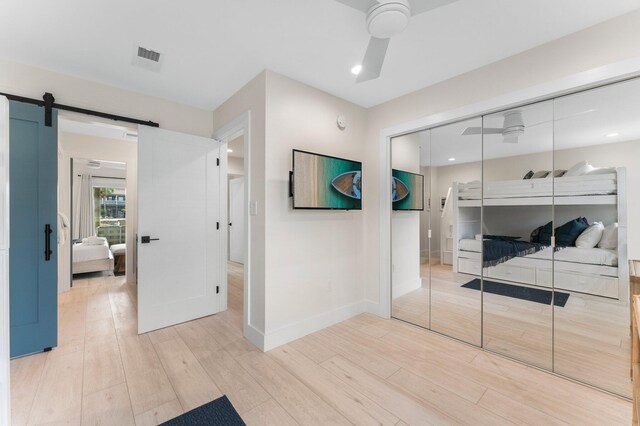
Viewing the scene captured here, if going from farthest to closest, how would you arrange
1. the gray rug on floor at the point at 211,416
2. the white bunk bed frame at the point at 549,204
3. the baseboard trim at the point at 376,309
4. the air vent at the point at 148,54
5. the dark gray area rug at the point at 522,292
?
the baseboard trim at the point at 376,309
the air vent at the point at 148,54
the dark gray area rug at the point at 522,292
the white bunk bed frame at the point at 549,204
the gray rug on floor at the point at 211,416

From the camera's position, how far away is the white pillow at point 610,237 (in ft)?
6.05

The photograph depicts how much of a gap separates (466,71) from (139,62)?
10.0ft

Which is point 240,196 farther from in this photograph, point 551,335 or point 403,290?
point 551,335

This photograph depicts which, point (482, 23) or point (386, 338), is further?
point (386, 338)

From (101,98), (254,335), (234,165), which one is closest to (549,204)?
(254,335)

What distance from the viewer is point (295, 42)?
6.88 feet

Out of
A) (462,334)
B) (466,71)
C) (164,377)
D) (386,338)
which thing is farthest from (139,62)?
(462,334)

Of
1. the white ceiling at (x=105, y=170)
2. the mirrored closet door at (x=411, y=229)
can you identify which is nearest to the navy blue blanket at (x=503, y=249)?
the mirrored closet door at (x=411, y=229)

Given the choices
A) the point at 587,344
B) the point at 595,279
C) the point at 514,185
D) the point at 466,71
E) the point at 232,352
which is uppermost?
the point at 466,71

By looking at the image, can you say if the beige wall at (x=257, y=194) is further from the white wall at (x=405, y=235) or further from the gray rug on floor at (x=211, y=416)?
the white wall at (x=405, y=235)

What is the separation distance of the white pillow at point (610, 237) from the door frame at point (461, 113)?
1031 millimetres

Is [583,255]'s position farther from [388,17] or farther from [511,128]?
[388,17]

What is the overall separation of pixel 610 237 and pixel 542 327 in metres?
0.87

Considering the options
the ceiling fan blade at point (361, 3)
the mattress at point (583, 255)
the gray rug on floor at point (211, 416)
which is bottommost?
the gray rug on floor at point (211, 416)
